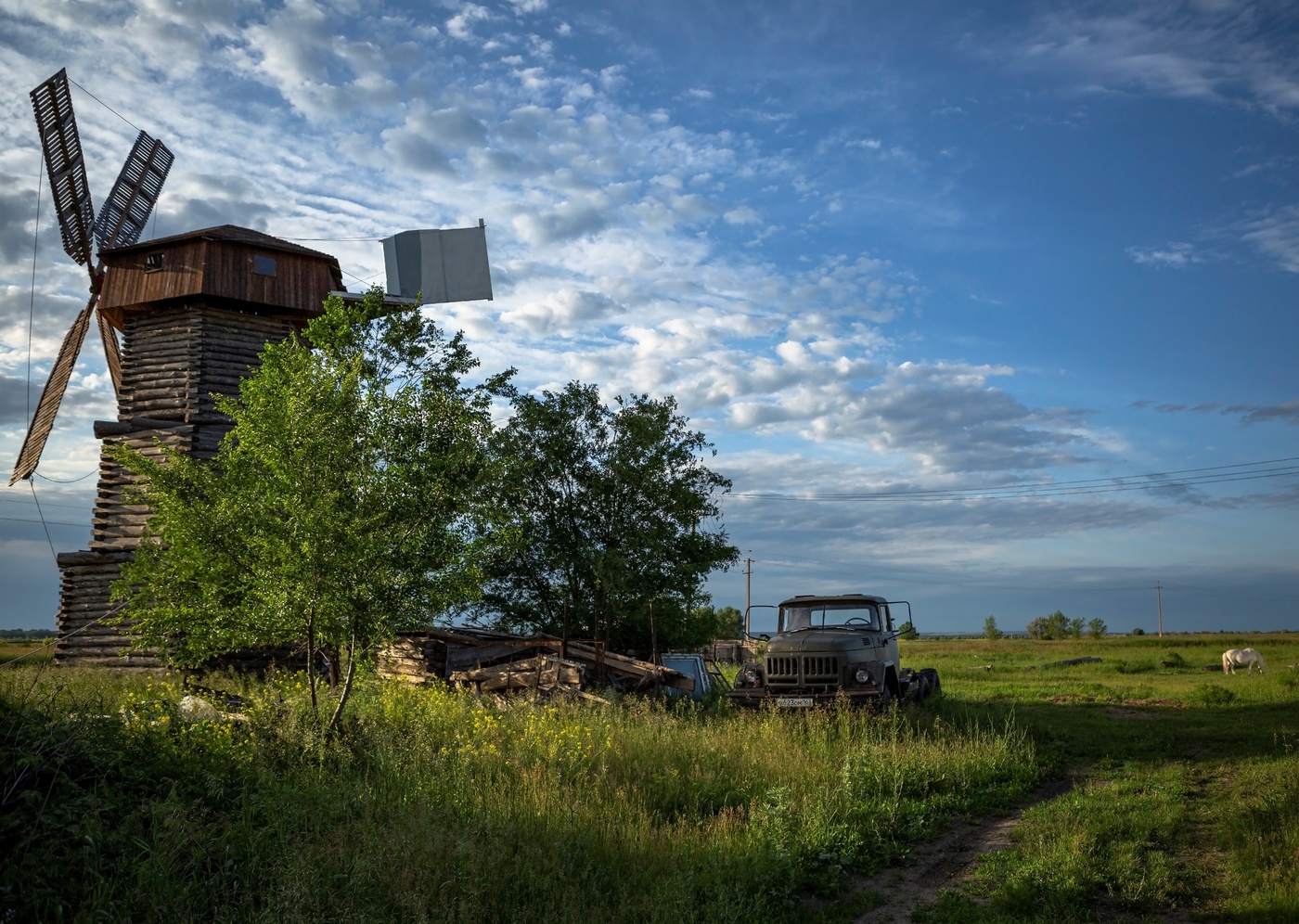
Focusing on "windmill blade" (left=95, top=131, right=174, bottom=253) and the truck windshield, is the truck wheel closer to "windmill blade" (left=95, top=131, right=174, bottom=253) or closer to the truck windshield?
the truck windshield

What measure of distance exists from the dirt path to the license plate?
524 cm

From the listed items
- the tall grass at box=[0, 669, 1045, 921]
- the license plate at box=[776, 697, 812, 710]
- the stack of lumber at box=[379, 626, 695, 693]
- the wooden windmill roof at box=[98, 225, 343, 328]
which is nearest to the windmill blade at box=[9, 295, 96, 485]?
the wooden windmill roof at box=[98, 225, 343, 328]

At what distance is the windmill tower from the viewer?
85.7 feet

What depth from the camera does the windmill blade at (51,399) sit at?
31.8 metres

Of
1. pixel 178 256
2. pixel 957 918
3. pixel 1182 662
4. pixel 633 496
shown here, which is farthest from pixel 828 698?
pixel 1182 662

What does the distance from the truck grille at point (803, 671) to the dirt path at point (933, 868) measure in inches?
217

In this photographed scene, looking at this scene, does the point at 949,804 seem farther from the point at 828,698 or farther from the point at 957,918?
the point at 828,698

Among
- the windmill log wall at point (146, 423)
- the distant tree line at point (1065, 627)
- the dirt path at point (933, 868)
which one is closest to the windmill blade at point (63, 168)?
the windmill log wall at point (146, 423)

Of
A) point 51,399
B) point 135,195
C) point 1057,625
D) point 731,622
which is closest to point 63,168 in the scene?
point 135,195

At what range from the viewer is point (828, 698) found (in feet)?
53.0

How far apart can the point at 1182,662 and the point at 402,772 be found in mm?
41747

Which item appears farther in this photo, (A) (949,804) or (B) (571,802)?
(A) (949,804)

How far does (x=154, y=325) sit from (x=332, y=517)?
68.8 ft

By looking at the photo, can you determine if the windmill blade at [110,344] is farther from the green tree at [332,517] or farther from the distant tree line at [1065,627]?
the distant tree line at [1065,627]
